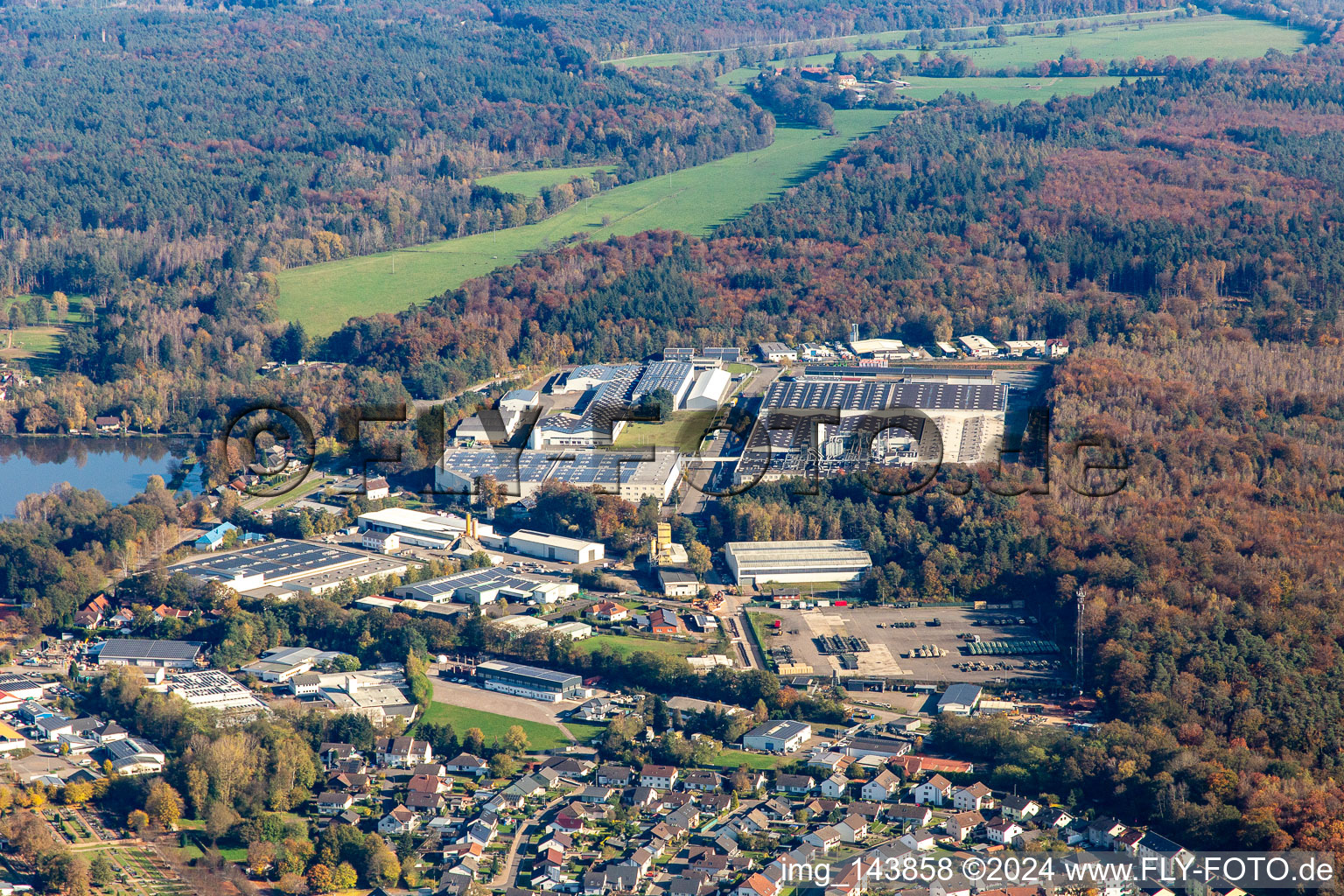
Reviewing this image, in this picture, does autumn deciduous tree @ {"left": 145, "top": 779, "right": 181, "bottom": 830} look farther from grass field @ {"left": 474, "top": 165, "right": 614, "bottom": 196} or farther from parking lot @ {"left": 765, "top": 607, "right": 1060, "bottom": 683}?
grass field @ {"left": 474, "top": 165, "right": 614, "bottom": 196}

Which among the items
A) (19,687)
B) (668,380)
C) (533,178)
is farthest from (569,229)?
(19,687)

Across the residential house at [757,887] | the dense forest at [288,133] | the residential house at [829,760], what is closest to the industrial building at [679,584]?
the residential house at [829,760]

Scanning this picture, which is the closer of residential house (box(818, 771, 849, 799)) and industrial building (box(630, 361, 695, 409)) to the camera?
residential house (box(818, 771, 849, 799))

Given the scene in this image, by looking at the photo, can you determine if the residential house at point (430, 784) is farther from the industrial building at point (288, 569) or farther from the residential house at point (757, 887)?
the industrial building at point (288, 569)

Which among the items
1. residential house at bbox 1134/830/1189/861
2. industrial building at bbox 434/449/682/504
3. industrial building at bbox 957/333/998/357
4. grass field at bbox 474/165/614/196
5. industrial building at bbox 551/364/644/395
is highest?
grass field at bbox 474/165/614/196

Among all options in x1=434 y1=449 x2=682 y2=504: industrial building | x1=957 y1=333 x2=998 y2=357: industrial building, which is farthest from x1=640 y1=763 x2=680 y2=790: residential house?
x1=957 y1=333 x2=998 y2=357: industrial building

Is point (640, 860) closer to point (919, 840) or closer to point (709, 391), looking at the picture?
point (919, 840)
